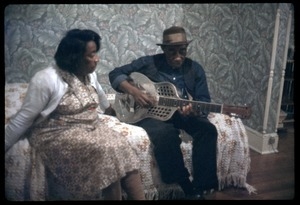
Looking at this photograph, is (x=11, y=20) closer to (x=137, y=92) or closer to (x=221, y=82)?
(x=137, y=92)

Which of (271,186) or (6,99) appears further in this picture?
(271,186)

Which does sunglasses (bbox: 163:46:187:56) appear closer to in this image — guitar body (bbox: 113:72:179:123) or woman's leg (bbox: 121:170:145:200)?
guitar body (bbox: 113:72:179:123)

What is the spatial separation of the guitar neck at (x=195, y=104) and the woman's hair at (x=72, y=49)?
0.39m

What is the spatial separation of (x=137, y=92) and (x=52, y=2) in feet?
1.70

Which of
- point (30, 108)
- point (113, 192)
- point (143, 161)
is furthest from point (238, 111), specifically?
point (30, 108)

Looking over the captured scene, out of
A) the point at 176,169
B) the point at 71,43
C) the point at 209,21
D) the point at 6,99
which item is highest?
the point at 209,21

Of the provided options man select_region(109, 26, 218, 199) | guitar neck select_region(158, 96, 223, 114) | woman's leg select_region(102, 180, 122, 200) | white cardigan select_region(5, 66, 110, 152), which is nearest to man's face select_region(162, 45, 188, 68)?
man select_region(109, 26, 218, 199)

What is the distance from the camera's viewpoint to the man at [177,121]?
141cm

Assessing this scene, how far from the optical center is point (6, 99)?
130 centimetres

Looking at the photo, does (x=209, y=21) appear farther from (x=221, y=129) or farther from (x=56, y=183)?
(x=56, y=183)

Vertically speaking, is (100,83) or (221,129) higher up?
(100,83)

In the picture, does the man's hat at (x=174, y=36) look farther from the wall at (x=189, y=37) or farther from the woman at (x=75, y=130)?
the woman at (x=75, y=130)

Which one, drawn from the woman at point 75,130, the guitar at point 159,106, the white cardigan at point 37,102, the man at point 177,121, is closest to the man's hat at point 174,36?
the man at point 177,121
